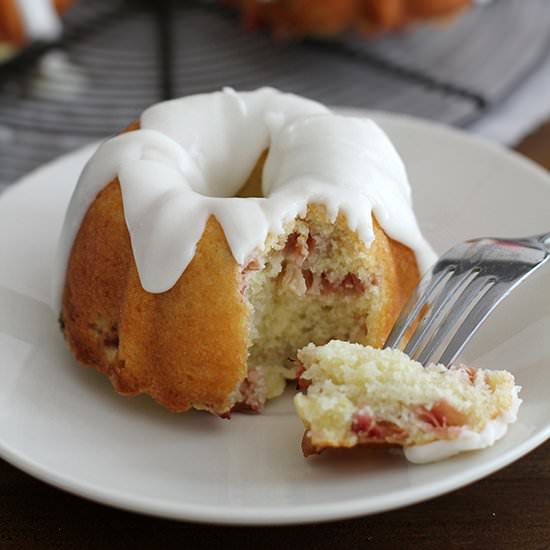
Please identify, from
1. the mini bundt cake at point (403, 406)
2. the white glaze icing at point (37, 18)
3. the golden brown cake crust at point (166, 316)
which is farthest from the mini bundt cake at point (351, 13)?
the mini bundt cake at point (403, 406)

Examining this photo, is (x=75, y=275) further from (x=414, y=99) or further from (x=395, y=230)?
(x=414, y=99)

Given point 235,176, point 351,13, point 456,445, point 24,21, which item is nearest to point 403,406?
point 456,445

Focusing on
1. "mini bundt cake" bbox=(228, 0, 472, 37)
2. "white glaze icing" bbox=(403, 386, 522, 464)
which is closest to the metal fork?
"white glaze icing" bbox=(403, 386, 522, 464)

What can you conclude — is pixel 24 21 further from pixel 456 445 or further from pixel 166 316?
pixel 456 445

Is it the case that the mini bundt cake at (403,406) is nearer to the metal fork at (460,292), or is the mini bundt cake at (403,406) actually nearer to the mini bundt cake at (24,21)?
the metal fork at (460,292)

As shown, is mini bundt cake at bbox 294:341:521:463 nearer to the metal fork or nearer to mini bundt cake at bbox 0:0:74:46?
the metal fork

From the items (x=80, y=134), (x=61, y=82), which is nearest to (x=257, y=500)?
(x=80, y=134)
